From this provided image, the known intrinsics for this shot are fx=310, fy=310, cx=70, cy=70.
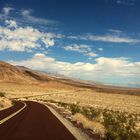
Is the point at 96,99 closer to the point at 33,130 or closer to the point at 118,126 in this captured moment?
the point at 118,126

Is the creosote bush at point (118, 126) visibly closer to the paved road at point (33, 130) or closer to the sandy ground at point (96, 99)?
the paved road at point (33, 130)

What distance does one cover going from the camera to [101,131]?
14.6 m

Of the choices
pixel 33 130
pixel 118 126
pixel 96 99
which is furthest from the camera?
pixel 96 99

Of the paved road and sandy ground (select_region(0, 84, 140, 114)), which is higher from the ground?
the paved road

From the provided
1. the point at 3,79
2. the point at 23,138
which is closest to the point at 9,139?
the point at 23,138

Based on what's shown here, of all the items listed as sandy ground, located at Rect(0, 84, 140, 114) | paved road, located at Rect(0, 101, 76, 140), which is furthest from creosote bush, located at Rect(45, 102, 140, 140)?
sandy ground, located at Rect(0, 84, 140, 114)

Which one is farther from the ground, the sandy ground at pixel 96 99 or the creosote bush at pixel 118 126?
the creosote bush at pixel 118 126

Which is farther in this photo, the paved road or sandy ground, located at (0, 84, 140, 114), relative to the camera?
sandy ground, located at (0, 84, 140, 114)

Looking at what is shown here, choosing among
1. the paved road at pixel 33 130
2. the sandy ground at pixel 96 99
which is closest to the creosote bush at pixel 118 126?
the paved road at pixel 33 130

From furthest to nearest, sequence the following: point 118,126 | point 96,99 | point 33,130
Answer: point 96,99
point 118,126
point 33,130

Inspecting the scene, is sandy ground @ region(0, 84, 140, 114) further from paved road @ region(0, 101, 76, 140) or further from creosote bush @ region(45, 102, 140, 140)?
paved road @ region(0, 101, 76, 140)

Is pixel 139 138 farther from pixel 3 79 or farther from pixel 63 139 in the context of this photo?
pixel 3 79

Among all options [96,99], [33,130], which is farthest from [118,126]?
[96,99]

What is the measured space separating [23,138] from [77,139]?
212 centimetres
